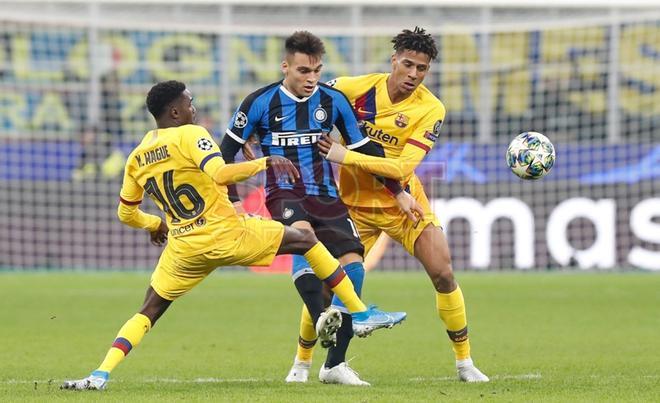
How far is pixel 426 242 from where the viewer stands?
9.15 metres

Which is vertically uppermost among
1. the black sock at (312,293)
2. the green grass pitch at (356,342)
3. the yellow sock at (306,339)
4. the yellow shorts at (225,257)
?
the yellow shorts at (225,257)

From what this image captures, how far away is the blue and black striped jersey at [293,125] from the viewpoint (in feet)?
29.3

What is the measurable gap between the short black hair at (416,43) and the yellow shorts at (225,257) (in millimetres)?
1714

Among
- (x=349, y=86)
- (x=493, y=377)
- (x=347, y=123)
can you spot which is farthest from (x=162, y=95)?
(x=493, y=377)

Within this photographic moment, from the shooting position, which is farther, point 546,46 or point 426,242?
point 546,46

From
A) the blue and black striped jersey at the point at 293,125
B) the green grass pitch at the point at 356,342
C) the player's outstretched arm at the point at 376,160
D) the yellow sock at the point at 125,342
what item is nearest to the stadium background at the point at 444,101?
the green grass pitch at the point at 356,342

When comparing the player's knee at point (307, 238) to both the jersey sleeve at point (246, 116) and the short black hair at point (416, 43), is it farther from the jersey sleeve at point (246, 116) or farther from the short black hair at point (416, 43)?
the short black hair at point (416, 43)

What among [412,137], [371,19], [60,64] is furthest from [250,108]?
[371,19]

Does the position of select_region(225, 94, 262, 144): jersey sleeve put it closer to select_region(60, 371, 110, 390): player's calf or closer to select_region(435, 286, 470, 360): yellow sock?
select_region(435, 286, 470, 360): yellow sock

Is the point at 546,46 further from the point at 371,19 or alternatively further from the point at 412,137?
the point at 412,137

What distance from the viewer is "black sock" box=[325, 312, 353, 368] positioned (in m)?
8.96

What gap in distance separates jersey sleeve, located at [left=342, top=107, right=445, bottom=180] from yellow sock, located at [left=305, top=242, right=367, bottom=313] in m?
0.73

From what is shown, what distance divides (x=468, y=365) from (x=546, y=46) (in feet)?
53.4

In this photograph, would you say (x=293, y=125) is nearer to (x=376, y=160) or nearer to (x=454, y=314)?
(x=376, y=160)
